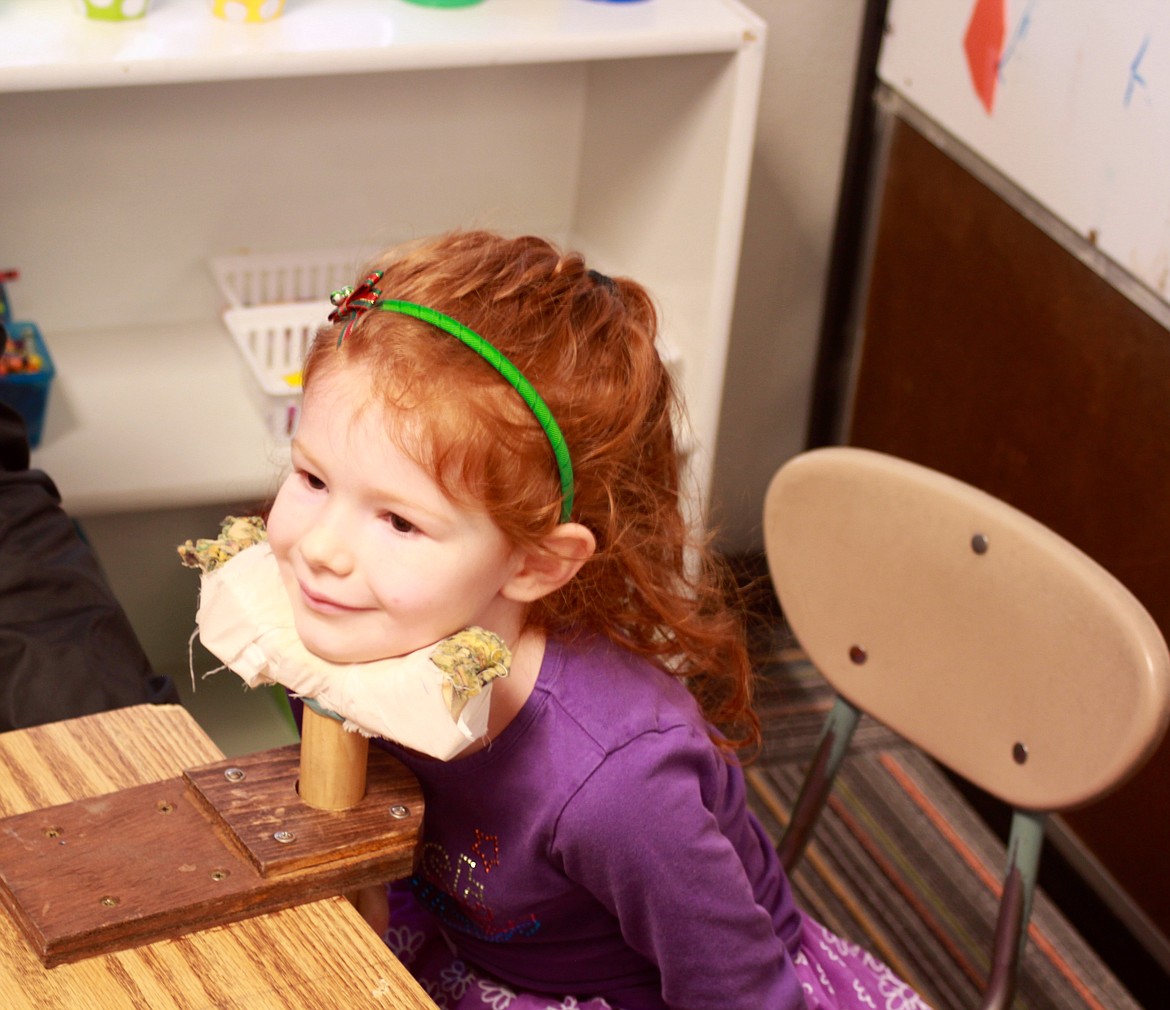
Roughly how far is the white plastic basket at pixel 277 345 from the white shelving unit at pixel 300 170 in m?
0.04

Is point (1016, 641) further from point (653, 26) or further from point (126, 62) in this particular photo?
point (126, 62)

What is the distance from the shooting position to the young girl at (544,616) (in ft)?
2.49

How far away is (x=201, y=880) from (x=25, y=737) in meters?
0.22

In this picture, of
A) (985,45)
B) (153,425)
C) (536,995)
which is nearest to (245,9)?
(153,425)

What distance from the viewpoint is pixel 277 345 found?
1.92 meters

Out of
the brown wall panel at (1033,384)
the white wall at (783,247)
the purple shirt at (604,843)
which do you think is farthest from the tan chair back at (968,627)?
the white wall at (783,247)

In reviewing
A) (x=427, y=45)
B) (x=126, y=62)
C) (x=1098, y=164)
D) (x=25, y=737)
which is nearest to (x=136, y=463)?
(x=126, y=62)

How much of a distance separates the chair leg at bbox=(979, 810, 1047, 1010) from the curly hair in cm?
40

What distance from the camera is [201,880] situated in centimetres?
75

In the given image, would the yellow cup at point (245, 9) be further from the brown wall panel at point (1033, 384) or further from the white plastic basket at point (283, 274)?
the brown wall panel at point (1033, 384)

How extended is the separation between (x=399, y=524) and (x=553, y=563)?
11 centimetres

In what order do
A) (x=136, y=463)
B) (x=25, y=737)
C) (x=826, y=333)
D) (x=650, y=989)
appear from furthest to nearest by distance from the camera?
1. (x=826, y=333)
2. (x=136, y=463)
3. (x=650, y=989)
4. (x=25, y=737)

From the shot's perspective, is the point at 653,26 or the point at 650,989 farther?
the point at 653,26

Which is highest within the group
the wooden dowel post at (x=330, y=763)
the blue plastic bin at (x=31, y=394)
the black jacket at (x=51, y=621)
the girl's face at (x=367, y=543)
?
the girl's face at (x=367, y=543)
